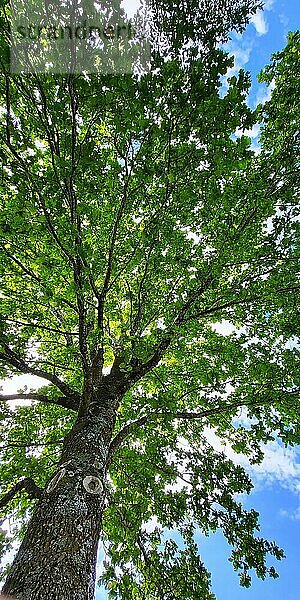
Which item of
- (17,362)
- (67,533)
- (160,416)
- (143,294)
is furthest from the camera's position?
(143,294)

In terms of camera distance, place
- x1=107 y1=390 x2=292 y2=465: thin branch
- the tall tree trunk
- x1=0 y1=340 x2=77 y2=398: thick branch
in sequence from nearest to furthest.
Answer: the tall tree trunk < x1=0 y1=340 x2=77 y2=398: thick branch < x1=107 y1=390 x2=292 y2=465: thin branch

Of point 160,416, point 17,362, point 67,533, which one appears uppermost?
point 17,362

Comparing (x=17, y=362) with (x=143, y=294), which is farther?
(x=143, y=294)

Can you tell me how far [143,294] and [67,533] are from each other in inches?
175

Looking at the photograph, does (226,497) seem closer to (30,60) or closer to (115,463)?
(115,463)

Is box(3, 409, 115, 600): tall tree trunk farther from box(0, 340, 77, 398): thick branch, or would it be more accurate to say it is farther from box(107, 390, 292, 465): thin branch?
box(0, 340, 77, 398): thick branch

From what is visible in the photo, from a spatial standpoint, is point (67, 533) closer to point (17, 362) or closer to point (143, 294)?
point (17, 362)

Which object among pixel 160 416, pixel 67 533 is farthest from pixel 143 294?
pixel 67 533

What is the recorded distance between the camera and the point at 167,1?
3586 mm

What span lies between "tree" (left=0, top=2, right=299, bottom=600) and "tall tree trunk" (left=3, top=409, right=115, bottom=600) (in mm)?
17

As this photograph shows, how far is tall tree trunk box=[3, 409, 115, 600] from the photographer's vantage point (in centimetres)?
291

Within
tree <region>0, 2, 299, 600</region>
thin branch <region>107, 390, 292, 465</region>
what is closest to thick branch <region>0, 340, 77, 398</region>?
tree <region>0, 2, 299, 600</region>

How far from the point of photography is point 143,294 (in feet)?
23.4

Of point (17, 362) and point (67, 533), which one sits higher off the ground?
point (17, 362)
